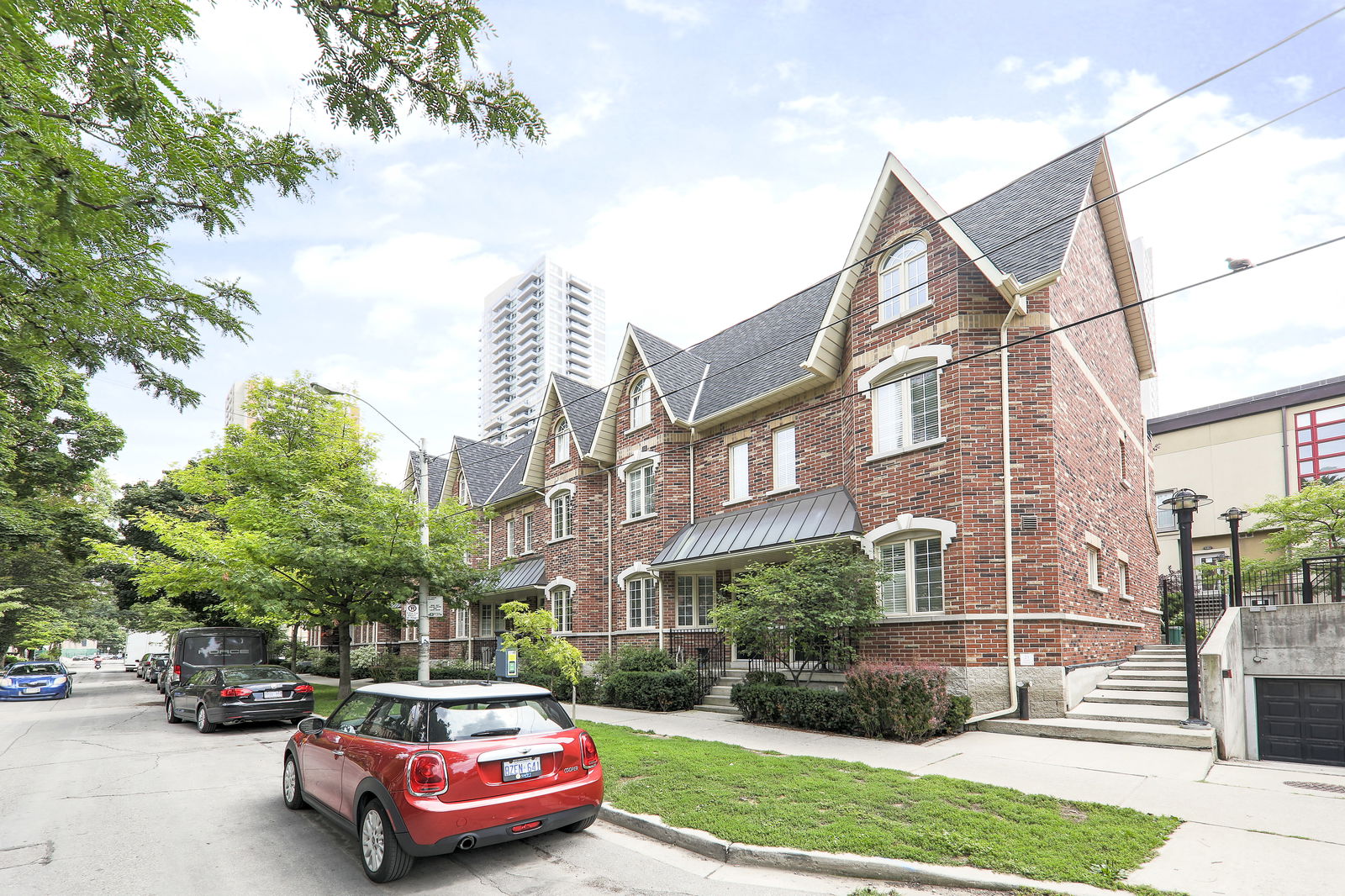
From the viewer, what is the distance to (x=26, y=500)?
92.1 feet

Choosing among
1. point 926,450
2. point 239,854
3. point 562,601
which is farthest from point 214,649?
point 926,450

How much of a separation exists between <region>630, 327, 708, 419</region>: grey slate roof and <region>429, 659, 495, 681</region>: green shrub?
34.3 feet

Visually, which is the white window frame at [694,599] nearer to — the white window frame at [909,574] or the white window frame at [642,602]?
the white window frame at [642,602]

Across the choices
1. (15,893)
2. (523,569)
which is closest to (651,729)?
(15,893)

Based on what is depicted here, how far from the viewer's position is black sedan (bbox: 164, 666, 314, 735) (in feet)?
48.6

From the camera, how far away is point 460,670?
25.6 m

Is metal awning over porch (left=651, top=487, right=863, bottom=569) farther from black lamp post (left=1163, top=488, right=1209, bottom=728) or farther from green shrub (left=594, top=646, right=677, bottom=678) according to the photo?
black lamp post (left=1163, top=488, right=1209, bottom=728)

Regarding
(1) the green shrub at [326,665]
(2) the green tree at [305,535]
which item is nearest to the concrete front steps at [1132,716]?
(2) the green tree at [305,535]

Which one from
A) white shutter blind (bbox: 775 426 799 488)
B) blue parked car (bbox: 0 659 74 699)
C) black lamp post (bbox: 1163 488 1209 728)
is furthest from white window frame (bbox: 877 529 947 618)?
blue parked car (bbox: 0 659 74 699)

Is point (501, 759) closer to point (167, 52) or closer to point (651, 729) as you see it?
point (167, 52)

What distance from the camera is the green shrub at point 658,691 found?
16.8 m

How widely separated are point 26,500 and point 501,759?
104ft

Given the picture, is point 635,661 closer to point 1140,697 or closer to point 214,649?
point 1140,697

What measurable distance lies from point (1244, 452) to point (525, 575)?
100ft
